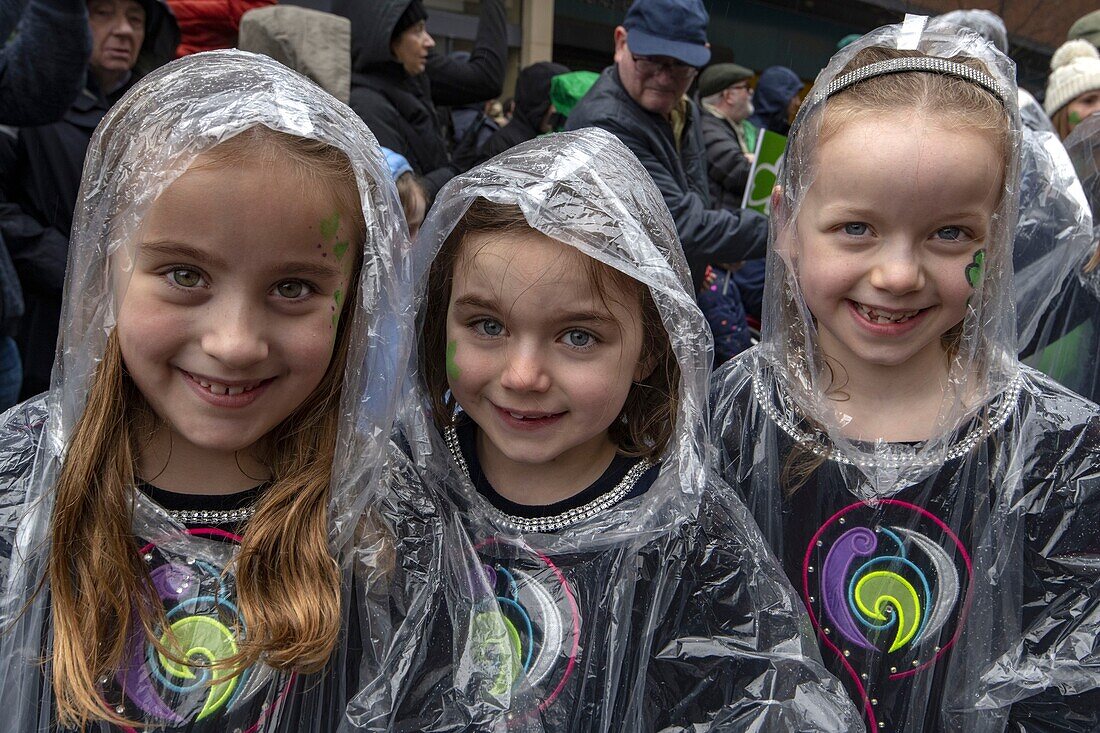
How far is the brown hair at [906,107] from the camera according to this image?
5.34 feet

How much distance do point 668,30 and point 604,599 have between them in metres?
2.16

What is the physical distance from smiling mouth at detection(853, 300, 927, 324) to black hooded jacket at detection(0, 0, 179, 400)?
1.93 meters

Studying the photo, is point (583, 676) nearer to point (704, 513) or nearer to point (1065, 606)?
point (704, 513)

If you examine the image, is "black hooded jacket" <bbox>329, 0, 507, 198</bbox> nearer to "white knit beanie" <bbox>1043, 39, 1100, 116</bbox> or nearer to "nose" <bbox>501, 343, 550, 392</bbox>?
"nose" <bbox>501, 343, 550, 392</bbox>

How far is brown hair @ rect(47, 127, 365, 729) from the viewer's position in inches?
51.3

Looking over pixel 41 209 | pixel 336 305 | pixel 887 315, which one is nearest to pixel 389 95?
pixel 41 209

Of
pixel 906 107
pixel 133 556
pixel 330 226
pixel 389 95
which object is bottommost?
pixel 133 556

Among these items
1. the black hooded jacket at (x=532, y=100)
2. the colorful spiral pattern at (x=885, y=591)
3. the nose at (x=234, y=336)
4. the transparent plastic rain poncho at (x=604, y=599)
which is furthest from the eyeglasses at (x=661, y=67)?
the nose at (x=234, y=336)

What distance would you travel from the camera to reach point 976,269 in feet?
5.39

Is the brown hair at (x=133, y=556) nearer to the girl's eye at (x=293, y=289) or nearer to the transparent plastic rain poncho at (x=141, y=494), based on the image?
the transparent plastic rain poncho at (x=141, y=494)

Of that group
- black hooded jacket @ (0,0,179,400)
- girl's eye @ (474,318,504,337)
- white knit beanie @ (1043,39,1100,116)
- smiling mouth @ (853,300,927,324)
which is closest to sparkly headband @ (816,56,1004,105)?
smiling mouth @ (853,300,927,324)

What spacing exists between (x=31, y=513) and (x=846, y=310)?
1.29 meters

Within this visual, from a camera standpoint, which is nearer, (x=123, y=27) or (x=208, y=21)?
(x=123, y=27)

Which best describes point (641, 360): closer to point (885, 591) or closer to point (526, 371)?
point (526, 371)
